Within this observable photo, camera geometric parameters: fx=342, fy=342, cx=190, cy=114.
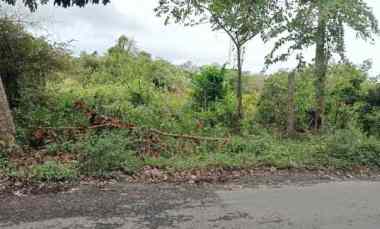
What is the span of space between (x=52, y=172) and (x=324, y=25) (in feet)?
20.8

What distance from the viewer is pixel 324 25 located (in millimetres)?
7652

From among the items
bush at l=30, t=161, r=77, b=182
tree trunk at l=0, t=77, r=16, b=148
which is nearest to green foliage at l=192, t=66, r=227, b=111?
tree trunk at l=0, t=77, r=16, b=148

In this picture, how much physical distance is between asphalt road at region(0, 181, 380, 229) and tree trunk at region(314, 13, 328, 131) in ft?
12.9

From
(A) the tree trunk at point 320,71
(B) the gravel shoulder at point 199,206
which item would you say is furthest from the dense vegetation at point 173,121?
(B) the gravel shoulder at point 199,206

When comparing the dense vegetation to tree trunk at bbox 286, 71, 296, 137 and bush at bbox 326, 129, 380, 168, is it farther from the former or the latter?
tree trunk at bbox 286, 71, 296, 137

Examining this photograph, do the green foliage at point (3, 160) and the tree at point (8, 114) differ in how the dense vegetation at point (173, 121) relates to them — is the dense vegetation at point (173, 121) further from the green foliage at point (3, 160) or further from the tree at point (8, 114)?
the tree at point (8, 114)

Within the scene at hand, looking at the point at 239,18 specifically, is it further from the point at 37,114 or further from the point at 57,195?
the point at 57,195

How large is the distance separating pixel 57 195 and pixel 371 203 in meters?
4.13

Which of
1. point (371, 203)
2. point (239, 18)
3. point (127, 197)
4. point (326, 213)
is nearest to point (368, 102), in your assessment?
point (239, 18)

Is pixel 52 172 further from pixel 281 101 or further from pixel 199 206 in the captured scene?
pixel 281 101

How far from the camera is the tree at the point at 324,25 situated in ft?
24.1

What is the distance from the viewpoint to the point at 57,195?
4426 millimetres

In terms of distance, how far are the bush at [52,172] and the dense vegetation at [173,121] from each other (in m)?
0.01

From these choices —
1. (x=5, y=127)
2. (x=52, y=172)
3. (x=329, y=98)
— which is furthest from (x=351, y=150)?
(x=5, y=127)
